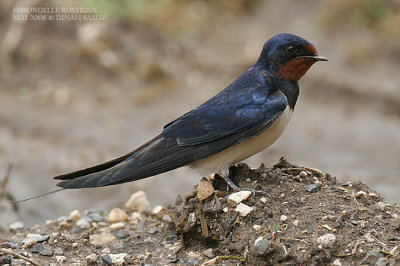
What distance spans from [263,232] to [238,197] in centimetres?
26

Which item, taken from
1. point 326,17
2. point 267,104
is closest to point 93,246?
point 267,104

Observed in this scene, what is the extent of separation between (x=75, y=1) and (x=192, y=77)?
5.97 ft

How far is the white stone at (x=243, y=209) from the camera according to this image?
3.05 metres

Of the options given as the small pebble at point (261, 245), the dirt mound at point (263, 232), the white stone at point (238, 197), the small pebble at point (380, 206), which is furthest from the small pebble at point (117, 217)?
the small pebble at point (380, 206)

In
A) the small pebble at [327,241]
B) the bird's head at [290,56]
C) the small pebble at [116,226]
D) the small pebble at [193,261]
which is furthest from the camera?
the small pebble at [116,226]

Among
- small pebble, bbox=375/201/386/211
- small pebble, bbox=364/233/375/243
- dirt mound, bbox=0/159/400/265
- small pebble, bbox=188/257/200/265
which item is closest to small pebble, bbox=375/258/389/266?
dirt mound, bbox=0/159/400/265

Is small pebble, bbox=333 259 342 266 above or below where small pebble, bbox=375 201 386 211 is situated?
below

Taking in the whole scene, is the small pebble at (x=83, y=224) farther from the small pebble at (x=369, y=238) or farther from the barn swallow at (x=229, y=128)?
the small pebble at (x=369, y=238)

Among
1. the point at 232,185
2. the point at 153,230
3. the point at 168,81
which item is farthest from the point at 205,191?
the point at 168,81

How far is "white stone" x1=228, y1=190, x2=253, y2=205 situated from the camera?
311cm

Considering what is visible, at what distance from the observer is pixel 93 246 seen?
135 inches

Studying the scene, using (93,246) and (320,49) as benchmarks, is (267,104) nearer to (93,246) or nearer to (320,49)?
(93,246)

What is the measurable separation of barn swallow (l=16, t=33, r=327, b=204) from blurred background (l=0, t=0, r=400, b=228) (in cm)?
195

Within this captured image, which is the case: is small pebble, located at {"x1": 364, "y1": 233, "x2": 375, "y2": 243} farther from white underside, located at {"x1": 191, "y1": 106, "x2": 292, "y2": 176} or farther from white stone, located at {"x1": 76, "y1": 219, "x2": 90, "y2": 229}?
white stone, located at {"x1": 76, "y1": 219, "x2": 90, "y2": 229}
